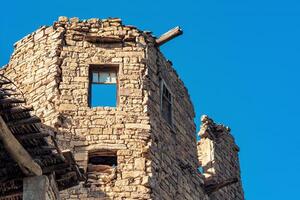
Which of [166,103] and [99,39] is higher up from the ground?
[99,39]

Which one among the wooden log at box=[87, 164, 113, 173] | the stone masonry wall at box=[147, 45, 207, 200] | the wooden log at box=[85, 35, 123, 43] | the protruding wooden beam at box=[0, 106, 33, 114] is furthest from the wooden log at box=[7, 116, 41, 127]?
the wooden log at box=[85, 35, 123, 43]

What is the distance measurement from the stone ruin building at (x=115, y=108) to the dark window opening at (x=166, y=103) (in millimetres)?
21

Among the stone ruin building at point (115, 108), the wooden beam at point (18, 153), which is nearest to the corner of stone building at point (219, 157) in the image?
the stone ruin building at point (115, 108)

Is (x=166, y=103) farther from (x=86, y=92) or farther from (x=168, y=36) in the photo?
(x=86, y=92)

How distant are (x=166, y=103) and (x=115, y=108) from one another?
1.67m

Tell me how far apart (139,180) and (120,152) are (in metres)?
0.72

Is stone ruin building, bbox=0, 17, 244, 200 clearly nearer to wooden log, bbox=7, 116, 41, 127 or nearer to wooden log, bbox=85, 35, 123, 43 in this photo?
→ wooden log, bbox=85, 35, 123, 43

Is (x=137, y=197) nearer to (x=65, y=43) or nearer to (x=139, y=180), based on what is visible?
(x=139, y=180)

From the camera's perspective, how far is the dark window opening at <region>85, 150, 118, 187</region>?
1568 centimetres

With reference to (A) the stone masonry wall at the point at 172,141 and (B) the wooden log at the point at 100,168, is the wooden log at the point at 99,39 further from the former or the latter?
(B) the wooden log at the point at 100,168

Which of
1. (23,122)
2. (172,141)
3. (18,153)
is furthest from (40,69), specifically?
(18,153)

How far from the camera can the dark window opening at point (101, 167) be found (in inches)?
617

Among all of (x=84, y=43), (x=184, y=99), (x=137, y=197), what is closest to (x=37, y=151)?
(x=137, y=197)

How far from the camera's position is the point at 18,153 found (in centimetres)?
1187
